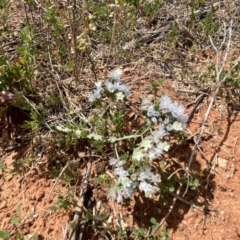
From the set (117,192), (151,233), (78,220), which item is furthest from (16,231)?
(151,233)

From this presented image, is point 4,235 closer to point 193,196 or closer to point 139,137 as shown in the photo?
point 139,137

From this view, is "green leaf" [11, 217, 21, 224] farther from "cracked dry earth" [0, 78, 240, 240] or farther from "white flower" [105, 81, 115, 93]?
"white flower" [105, 81, 115, 93]

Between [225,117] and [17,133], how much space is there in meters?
1.34

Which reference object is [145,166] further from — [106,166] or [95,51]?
A: [95,51]

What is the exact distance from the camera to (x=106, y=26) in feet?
11.1

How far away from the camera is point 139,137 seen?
2.54m

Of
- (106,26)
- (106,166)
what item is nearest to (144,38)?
(106,26)

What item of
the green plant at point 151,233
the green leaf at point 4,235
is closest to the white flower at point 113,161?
the green plant at point 151,233

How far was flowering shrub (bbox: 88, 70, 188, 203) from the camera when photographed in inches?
87.0

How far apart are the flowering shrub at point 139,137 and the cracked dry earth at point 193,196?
0.68ft

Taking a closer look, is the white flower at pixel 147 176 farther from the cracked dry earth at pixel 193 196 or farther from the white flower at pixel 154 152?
the cracked dry earth at pixel 193 196

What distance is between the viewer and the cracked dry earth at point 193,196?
7.56 feet

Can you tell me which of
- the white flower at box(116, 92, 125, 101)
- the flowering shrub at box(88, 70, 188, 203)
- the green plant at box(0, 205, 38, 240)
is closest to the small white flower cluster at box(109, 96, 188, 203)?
the flowering shrub at box(88, 70, 188, 203)

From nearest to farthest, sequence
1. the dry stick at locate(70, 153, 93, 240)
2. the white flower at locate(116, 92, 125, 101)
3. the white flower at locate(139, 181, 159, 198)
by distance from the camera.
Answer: the white flower at locate(139, 181, 159, 198)
the dry stick at locate(70, 153, 93, 240)
the white flower at locate(116, 92, 125, 101)
